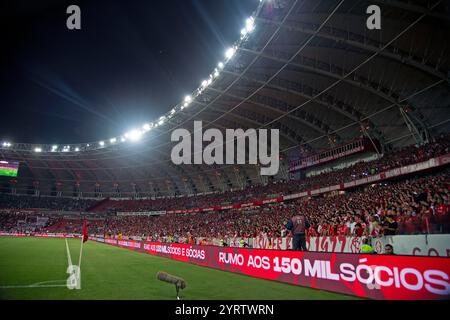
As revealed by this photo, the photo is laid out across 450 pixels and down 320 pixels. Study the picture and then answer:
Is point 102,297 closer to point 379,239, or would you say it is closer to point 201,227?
point 379,239

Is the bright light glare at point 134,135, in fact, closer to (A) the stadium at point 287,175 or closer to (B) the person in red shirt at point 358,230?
(A) the stadium at point 287,175

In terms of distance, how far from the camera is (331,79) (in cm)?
2875

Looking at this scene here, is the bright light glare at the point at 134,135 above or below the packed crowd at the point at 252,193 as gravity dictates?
above

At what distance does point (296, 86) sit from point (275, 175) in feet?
64.0

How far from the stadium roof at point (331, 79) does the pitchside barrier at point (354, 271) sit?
1711 cm

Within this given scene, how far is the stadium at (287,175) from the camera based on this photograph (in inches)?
340

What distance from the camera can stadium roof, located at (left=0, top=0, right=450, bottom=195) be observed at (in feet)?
71.6

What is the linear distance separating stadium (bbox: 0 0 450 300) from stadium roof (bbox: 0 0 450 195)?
12cm

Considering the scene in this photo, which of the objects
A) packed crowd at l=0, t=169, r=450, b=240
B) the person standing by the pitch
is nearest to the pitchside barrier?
the person standing by the pitch

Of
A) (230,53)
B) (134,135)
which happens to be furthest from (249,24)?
(134,135)

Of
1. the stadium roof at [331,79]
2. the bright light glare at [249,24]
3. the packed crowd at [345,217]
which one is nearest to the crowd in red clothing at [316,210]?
the packed crowd at [345,217]

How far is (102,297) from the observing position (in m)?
7.11

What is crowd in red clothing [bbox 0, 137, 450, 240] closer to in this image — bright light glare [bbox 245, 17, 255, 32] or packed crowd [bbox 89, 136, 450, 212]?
packed crowd [bbox 89, 136, 450, 212]
